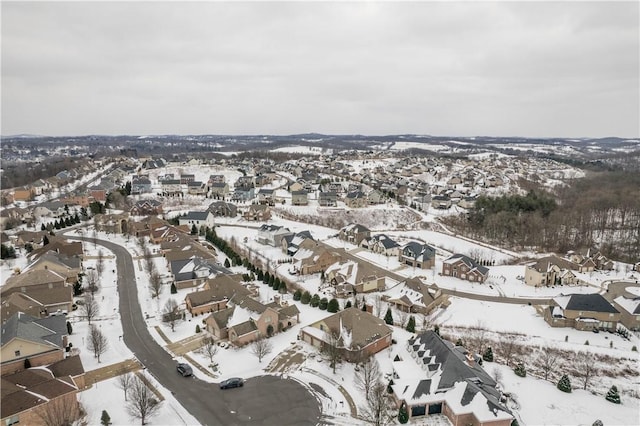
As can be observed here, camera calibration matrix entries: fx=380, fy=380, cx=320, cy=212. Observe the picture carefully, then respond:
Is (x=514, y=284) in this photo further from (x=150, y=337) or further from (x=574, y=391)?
(x=150, y=337)

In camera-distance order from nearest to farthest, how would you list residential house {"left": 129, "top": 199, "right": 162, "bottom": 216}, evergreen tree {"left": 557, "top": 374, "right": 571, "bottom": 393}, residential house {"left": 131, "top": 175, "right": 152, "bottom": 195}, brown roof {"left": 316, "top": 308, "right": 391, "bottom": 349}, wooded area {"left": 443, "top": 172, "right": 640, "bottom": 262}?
1. evergreen tree {"left": 557, "top": 374, "right": 571, "bottom": 393}
2. brown roof {"left": 316, "top": 308, "right": 391, "bottom": 349}
3. wooded area {"left": 443, "top": 172, "right": 640, "bottom": 262}
4. residential house {"left": 129, "top": 199, "right": 162, "bottom": 216}
5. residential house {"left": 131, "top": 175, "right": 152, "bottom": 195}

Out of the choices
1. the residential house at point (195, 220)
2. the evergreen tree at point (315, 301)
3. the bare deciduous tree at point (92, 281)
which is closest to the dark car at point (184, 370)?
the evergreen tree at point (315, 301)

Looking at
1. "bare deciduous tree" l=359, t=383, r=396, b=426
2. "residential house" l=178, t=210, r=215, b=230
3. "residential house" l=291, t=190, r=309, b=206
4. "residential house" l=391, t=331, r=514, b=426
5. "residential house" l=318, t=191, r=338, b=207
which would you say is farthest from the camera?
"residential house" l=318, t=191, r=338, b=207

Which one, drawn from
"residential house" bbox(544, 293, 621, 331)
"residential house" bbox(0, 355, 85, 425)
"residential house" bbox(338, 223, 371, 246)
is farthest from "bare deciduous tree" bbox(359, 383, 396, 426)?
"residential house" bbox(338, 223, 371, 246)

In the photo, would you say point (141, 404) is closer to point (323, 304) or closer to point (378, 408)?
point (378, 408)

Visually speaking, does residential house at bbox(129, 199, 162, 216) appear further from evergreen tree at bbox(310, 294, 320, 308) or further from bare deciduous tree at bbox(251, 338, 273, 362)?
bare deciduous tree at bbox(251, 338, 273, 362)

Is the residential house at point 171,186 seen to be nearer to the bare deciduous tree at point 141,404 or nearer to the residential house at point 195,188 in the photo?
the residential house at point 195,188
